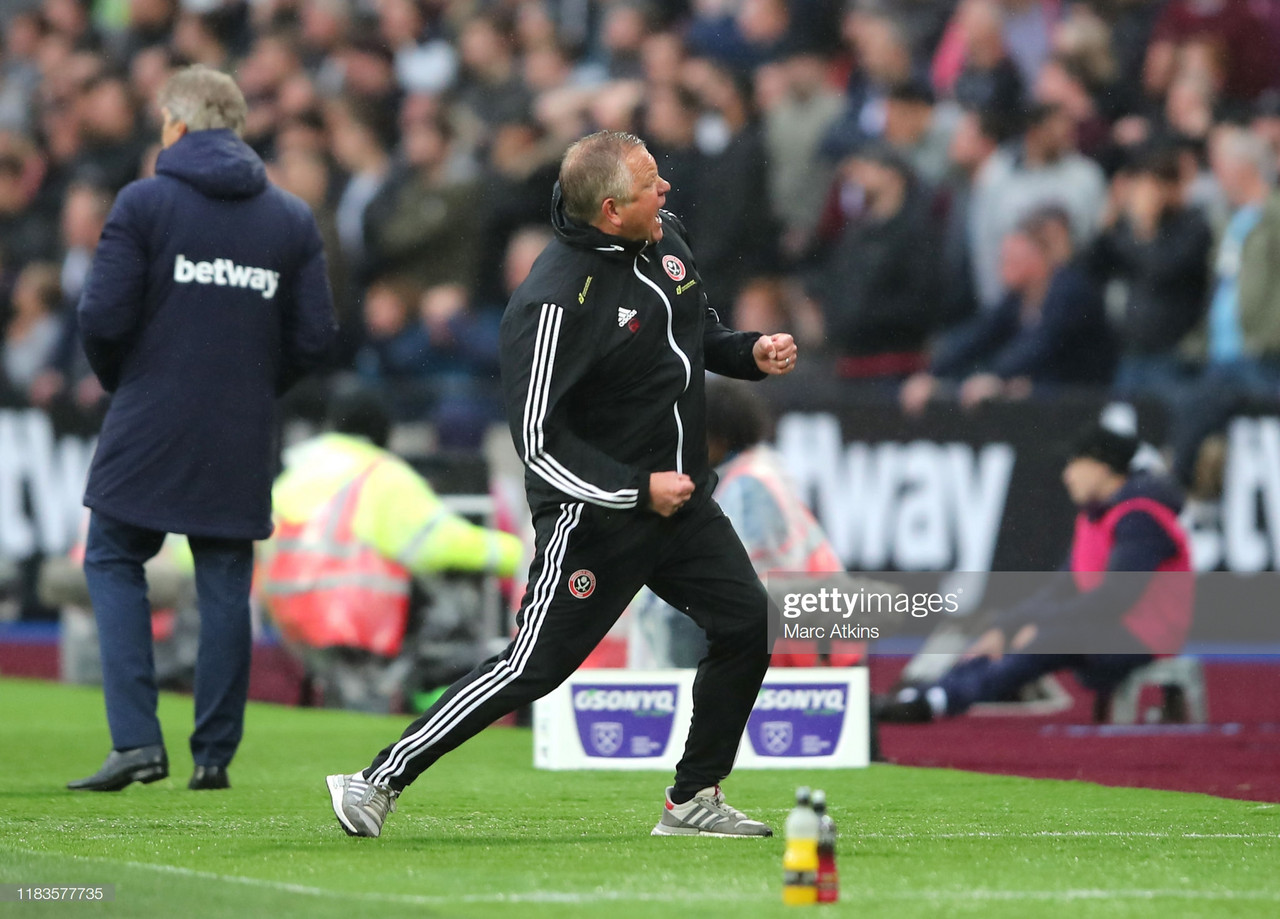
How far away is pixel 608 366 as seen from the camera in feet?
21.5

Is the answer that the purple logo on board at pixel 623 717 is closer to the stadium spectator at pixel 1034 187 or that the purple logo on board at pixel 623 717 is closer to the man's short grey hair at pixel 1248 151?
the stadium spectator at pixel 1034 187

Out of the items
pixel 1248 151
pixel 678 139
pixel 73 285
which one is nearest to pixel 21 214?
pixel 73 285

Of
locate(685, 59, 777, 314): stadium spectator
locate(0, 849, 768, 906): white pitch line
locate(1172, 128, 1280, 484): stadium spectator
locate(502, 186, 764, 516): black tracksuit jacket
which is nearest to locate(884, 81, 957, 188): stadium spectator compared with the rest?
locate(685, 59, 777, 314): stadium spectator

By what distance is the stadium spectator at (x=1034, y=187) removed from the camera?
1482 centimetres

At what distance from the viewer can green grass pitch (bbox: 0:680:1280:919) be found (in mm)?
5340

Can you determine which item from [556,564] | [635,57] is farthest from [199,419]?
[635,57]

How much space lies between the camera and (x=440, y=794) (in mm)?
8234

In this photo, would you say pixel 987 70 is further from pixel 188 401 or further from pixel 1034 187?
pixel 188 401

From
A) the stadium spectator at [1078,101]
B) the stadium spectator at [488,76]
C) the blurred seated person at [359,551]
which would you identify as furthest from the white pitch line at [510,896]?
the stadium spectator at [488,76]

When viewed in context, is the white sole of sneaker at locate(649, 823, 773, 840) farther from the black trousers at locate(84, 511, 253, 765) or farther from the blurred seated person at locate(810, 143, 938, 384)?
the blurred seated person at locate(810, 143, 938, 384)

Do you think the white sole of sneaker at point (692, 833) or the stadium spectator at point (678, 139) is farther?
the stadium spectator at point (678, 139)

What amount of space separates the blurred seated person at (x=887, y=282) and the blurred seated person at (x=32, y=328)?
293 inches

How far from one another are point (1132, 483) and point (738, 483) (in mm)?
2648

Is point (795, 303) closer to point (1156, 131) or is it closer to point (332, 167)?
point (1156, 131)
